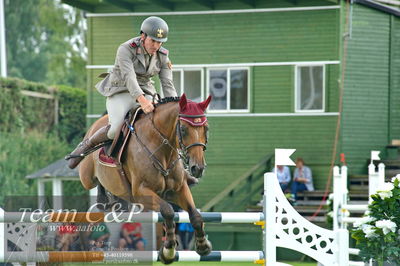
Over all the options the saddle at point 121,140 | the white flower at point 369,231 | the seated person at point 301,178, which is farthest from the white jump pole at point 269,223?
the seated person at point 301,178

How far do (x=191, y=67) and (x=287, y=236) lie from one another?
13887 mm

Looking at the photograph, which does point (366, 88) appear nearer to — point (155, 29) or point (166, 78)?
point (166, 78)

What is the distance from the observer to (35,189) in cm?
2742

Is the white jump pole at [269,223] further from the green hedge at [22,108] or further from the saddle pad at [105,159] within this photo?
the green hedge at [22,108]

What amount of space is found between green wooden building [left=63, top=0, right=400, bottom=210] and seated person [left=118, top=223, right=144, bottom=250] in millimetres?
4280

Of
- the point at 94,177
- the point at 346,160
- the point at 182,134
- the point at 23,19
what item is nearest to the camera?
the point at 182,134

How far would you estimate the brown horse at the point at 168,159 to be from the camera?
8.51 meters

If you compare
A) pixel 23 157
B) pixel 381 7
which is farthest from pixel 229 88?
pixel 23 157

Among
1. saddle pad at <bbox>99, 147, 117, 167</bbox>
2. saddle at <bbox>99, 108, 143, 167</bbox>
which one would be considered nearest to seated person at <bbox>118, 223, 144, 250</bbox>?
saddle pad at <bbox>99, 147, 117, 167</bbox>

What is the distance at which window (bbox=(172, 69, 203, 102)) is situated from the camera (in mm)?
22562

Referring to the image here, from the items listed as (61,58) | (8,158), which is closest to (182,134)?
(8,158)

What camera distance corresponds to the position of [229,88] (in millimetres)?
22531

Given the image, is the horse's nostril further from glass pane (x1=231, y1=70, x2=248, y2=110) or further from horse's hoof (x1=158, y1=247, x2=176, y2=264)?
glass pane (x1=231, y1=70, x2=248, y2=110)

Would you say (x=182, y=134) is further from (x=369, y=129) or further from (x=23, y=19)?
(x=23, y=19)
